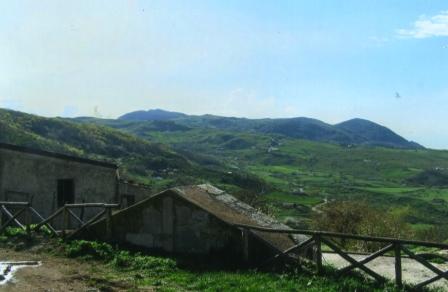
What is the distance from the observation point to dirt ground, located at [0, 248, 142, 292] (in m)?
12.9

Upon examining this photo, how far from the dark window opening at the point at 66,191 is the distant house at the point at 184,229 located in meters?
11.2

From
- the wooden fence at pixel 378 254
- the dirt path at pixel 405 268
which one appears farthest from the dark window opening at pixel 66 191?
the wooden fence at pixel 378 254

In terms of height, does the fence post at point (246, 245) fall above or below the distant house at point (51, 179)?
below

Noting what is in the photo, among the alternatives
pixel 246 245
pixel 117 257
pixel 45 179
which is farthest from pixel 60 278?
pixel 45 179

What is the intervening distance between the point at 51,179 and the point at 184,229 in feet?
45.9

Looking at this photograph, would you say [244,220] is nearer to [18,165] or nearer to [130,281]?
[130,281]

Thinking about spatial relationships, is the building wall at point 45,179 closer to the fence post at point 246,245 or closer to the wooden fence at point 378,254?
the fence post at point 246,245

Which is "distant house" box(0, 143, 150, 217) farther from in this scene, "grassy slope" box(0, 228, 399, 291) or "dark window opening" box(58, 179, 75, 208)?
"grassy slope" box(0, 228, 399, 291)

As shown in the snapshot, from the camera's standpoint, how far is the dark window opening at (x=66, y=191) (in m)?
29.0

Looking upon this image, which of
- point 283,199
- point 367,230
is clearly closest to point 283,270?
point 367,230

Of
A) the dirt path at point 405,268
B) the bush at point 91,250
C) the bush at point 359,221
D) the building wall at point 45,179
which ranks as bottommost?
the bush at point 359,221

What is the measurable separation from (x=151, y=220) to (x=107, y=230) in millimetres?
1891

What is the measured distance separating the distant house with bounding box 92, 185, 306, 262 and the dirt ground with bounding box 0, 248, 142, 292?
2026 millimetres

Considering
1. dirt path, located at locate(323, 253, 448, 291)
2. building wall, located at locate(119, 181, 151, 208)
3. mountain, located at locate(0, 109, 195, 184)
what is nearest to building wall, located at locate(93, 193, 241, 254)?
dirt path, located at locate(323, 253, 448, 291)
